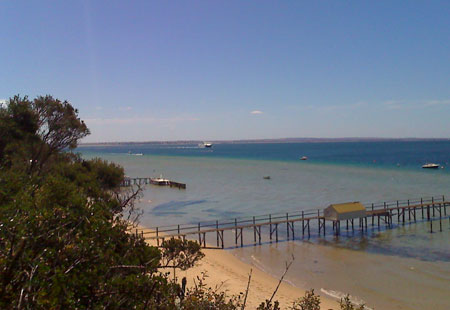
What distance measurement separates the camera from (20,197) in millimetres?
8367

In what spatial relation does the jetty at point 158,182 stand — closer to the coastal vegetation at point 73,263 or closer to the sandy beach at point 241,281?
the sandy beach at point 241,281

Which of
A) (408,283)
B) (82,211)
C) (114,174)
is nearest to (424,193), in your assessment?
(408,283)

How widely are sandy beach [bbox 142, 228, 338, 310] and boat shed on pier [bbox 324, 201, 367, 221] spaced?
8996 millimetres

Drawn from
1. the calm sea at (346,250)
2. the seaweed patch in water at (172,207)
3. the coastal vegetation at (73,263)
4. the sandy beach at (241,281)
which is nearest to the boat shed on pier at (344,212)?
the calm sea at (346,250)

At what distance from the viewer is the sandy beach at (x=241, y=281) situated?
15.9 metres

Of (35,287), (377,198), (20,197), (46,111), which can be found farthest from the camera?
(377,198)

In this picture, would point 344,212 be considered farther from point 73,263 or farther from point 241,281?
point 73,263

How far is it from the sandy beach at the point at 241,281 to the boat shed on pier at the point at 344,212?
8996mm

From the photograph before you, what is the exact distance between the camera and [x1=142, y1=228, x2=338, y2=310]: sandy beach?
15.9 metres

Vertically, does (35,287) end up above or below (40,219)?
below

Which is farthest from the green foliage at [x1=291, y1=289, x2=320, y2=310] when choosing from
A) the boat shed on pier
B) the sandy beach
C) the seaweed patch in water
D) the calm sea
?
the seaweed patch in water

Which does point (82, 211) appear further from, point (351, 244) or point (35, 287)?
point (351, 244)

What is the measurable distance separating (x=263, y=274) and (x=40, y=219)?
15949mm

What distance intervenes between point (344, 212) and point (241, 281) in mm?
12639
